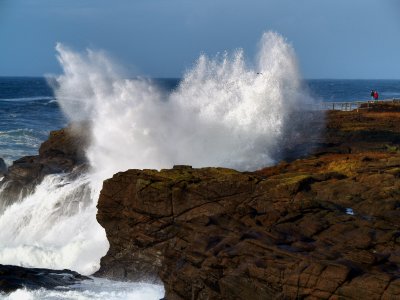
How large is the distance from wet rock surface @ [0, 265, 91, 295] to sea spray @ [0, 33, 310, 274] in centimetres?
212

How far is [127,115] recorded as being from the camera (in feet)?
101

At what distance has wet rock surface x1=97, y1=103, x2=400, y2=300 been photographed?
14281mm

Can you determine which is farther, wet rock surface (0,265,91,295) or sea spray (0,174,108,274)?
sea spray (0,174,108,274)

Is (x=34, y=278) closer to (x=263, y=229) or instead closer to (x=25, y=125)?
(x=263, y=229)

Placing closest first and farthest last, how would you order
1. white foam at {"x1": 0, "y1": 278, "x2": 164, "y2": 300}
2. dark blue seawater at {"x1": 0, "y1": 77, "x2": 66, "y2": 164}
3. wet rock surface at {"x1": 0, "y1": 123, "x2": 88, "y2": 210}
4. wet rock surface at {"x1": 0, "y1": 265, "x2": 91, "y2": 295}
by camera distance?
white foam at {"x1": 0, "y1": 278, "x2": 164, "y2": 300}
wet rock surface at {"x1": 0, "y1": 265, "x2": 91, "y2": 295}
wet rock surface at {"x1": 0, "y1": 123, "x2": 88, "y2": 210}
dark blue seawater at {"x1": 0, "y1": 77, "x2": 66, "y2": 164}

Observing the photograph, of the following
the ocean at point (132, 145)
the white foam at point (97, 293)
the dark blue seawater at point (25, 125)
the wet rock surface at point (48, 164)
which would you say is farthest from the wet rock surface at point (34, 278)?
the dark blue seawater at point (25, 125)

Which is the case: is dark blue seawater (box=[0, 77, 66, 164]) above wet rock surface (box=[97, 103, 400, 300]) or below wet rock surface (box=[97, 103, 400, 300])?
above

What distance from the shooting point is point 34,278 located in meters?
20.2

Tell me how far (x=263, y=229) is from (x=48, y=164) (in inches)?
648

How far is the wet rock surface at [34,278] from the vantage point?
19078 mm

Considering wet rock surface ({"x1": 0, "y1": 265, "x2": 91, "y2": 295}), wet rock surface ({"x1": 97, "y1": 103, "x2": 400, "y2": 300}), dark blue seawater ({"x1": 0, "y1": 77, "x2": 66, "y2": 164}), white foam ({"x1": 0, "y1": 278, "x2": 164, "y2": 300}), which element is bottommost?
white foam ({"x1": 0, "y1": 278, "x2": 164, "y2": 300})

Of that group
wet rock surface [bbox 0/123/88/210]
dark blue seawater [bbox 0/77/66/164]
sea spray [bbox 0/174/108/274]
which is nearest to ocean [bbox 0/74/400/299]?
sea spray [bbox 0/174/108/274]

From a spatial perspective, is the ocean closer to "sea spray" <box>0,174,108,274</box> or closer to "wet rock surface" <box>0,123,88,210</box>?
"sea spray" <box>0,174,108,274</box>

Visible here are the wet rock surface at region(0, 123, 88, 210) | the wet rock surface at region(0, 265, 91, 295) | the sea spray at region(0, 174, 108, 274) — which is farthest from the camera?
the wet rock surface at region(0, 123, 88, 210)
